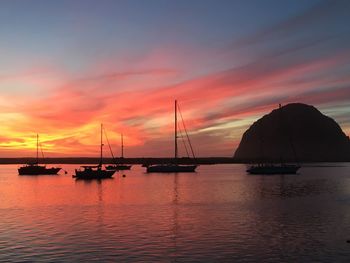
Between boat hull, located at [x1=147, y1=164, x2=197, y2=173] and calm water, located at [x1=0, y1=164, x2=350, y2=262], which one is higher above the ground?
boat hull, located at [x1=147, y1=164, x2=197, y2=173]

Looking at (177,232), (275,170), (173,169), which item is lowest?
(177,232)

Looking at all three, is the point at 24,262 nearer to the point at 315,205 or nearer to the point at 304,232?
the point at 304,232

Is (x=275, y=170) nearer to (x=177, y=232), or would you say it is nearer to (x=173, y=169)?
(x=173, y=169)

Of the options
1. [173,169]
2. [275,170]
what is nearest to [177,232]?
[275,170]

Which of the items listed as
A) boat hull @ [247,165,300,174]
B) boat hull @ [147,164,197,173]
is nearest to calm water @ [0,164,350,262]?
boat hull @ [247,165,300,174]

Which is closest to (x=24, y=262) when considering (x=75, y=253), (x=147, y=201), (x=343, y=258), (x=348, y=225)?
(x=75, y=253)

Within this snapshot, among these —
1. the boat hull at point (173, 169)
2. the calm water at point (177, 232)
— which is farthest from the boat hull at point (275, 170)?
the calm water at point (177, 232)

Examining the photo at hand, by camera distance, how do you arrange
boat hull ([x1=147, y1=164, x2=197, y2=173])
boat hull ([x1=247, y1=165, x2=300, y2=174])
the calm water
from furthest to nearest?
boat hull ([x1=147, y1=164, x2=197, y2=173]), boat hull ([x1=247, y1=165, x2=300, y2=174]), the calm water

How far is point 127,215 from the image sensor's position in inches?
2040

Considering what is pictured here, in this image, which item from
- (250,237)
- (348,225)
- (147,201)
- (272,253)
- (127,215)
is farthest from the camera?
(147,201)

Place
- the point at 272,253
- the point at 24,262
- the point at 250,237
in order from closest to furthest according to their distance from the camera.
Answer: the point at 24,262 < the point at 272,253 < the point at 250,237

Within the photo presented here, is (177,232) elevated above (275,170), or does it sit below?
below

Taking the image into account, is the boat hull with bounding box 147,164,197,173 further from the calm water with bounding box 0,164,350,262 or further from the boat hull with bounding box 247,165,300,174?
the calm water with bounding box 0,164,350,262

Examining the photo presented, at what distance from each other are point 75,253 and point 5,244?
20.4ft
